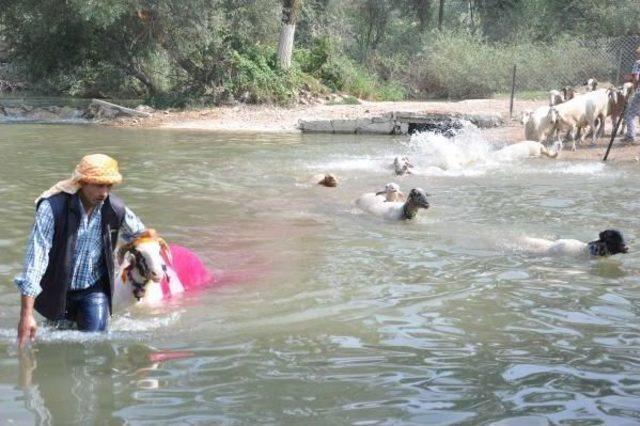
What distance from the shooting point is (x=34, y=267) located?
4.97 m

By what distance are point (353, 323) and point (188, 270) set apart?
6.06 ft

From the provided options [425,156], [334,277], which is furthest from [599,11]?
[334,277]

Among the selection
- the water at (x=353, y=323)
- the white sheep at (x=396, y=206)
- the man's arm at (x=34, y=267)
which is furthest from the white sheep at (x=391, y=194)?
the man's arm at (x=34, y=267)

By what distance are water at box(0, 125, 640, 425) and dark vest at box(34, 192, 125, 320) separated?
32 cm

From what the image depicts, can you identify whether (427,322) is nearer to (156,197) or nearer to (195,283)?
(195,283)

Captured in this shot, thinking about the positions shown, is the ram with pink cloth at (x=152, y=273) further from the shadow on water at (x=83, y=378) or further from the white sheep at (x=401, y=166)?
the white sheep at (x=401, y=166)

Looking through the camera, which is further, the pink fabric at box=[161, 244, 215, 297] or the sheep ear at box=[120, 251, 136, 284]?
the pink fabric at box=[161, 244, 215, 297]

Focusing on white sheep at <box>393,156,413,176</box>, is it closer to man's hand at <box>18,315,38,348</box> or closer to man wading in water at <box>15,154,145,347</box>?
man wading in water at <box>15,154,145,347</box>

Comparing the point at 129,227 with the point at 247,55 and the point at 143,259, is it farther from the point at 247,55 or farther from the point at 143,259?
the point at 247,55

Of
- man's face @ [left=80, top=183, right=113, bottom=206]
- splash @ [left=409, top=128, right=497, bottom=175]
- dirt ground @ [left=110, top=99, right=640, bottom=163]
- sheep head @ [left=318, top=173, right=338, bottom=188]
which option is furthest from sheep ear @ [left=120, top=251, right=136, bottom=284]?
dirt ground @ [left=110, top=99, right=640, bottom=163]

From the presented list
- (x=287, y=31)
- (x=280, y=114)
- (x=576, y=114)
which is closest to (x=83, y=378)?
(x=576, y=114)

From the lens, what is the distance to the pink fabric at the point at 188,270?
718 centimetres

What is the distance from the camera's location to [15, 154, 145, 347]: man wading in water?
496cm

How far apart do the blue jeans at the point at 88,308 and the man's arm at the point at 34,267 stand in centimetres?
43
